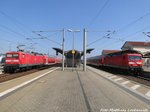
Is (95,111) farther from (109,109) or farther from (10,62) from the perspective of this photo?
(10,62)

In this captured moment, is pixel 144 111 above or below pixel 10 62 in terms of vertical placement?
below

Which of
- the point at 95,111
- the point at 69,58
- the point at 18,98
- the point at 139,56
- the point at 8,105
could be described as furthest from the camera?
the point at 69,58

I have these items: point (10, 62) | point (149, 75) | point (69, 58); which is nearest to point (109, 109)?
point (149, 75)

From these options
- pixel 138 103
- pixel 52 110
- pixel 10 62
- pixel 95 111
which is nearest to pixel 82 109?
pixel 95 111

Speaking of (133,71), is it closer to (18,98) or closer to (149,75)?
(149,75)

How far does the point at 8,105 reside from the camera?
9.43 meters

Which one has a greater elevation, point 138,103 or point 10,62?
point 10,62

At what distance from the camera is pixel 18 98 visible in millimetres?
11047

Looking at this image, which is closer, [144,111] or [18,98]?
[144,111]

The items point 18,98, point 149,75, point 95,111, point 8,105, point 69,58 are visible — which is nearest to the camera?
point 95,111

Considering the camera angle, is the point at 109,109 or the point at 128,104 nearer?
the point at 109,109

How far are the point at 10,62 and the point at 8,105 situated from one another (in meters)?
25.3

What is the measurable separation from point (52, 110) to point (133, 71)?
2608 centimetres

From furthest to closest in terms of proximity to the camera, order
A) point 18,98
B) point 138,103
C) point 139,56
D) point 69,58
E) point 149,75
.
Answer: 1. point 69,58
2. point 139,56
3. point 149,75
4. point 18,98
5. point 138,103
